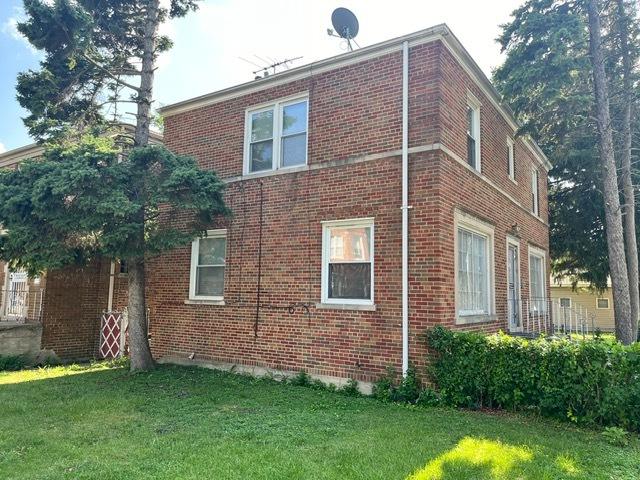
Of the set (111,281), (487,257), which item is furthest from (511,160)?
(111,281)

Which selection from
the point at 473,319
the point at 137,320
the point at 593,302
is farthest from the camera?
the point at 593,302

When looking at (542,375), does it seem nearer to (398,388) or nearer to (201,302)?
(398,388)

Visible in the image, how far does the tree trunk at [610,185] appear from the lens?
10.7m

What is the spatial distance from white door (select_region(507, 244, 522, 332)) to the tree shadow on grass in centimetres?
626

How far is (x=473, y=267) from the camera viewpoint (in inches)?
370

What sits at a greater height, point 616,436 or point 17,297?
point 17,297

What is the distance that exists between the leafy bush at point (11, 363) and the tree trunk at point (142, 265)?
3456 mm

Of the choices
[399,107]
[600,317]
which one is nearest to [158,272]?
[399,107]

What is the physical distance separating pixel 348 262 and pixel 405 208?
1509mm

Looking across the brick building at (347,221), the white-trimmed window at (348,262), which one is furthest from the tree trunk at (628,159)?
the white-trimmed window at (348,262)

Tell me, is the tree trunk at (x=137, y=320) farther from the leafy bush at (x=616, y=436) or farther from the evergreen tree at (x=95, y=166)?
the leafy bush at (x=616, y=436)

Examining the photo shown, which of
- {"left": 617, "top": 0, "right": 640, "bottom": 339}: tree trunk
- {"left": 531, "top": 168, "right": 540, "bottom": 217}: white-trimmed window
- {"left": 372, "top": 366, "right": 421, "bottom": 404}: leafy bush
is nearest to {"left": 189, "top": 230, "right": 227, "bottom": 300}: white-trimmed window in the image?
{"left": 372, "top": 366, "right": 421, "bottom": 404}: leafy bush

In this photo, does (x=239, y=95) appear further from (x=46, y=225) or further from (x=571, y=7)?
(x=571, y=7)

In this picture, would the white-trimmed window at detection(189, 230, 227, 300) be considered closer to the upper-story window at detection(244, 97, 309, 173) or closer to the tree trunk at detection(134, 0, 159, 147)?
the upper-story window at detection(244, 97, 309, 173)
